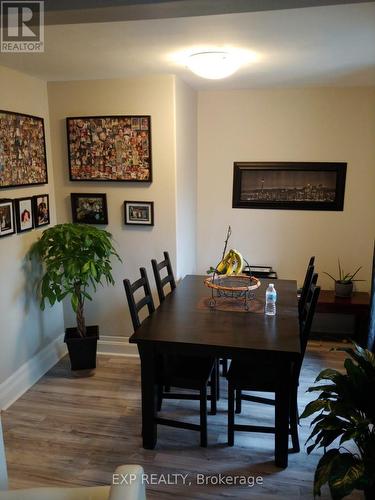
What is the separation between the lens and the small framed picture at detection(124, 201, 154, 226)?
3.46 metres

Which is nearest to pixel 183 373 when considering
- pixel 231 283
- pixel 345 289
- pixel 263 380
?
pixel 263 380

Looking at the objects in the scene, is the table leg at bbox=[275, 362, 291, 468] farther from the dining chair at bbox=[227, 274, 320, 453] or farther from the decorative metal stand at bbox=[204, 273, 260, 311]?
the decorative metal stand at bbox=[204, 273, 260, 311]

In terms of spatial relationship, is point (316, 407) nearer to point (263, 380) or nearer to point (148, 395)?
point (263, 380)

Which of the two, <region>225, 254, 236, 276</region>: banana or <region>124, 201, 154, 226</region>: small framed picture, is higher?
<region>124, 201, 154, 226</region>: small framed picture

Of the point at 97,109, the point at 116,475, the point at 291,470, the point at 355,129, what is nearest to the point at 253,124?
the point at 355,129

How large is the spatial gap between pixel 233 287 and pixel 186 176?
52.3 inches

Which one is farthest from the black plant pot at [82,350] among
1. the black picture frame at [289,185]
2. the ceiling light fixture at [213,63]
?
the ceiling light fixture at [213,63]

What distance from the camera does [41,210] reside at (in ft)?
11.1

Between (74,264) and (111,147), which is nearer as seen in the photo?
(74,264)

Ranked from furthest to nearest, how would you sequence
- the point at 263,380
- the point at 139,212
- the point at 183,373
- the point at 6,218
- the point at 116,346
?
the point at 116,346, the point at 139,212, the point at 6,218, the point at 183,373, the point at 263,380

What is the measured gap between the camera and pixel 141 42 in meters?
2.30

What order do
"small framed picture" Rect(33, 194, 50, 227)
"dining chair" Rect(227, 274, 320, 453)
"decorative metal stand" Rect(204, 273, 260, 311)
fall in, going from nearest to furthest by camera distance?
"dining chair" Rect(227, 274, 320, 453)
"decorative metal stand" Rect(204, 273, 260, 311)
"small framed picture" Rect(33, 194, 50, 227)

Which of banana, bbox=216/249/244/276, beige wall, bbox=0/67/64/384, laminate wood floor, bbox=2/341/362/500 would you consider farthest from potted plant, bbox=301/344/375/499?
beige wall, bbox=0/67/64/384

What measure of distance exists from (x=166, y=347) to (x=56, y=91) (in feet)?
7.85
